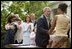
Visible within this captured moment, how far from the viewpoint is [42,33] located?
17.3 ft

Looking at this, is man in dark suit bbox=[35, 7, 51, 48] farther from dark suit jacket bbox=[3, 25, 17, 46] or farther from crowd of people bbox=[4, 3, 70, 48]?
dark suit jacket bbox=[3, 25, 17, 46]

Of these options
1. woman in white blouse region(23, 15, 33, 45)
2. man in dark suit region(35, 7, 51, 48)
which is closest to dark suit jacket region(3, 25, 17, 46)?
woman in white blouse region(23, 15, 33, 45)

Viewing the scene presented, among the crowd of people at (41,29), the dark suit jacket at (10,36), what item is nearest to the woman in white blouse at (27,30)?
the crowd of people at (41,29)

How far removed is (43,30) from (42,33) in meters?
0.04

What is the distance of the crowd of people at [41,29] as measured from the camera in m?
5.23

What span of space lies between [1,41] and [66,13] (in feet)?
2.46

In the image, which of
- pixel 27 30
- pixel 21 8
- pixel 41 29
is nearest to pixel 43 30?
pixel 41 29

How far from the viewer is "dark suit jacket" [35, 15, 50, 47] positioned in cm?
525

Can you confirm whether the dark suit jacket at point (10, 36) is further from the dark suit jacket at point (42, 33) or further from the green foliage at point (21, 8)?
the dark suit jacket at point (42, 33)

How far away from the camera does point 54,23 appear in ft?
17.2

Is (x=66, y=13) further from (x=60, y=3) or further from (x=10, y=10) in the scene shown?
(x=10, y=10)

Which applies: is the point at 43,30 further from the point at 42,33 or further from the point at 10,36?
the point at 10,36

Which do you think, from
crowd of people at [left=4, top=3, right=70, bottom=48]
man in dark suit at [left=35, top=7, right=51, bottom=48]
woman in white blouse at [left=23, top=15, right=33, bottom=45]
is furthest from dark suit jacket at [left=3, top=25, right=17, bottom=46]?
man in dark suit at [left=35, top=7, right=51, bottom=48]

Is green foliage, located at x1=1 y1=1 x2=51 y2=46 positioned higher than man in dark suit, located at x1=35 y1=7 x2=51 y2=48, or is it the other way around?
green foliage, located at x1=1 y1=1 x2=51 y2=46
